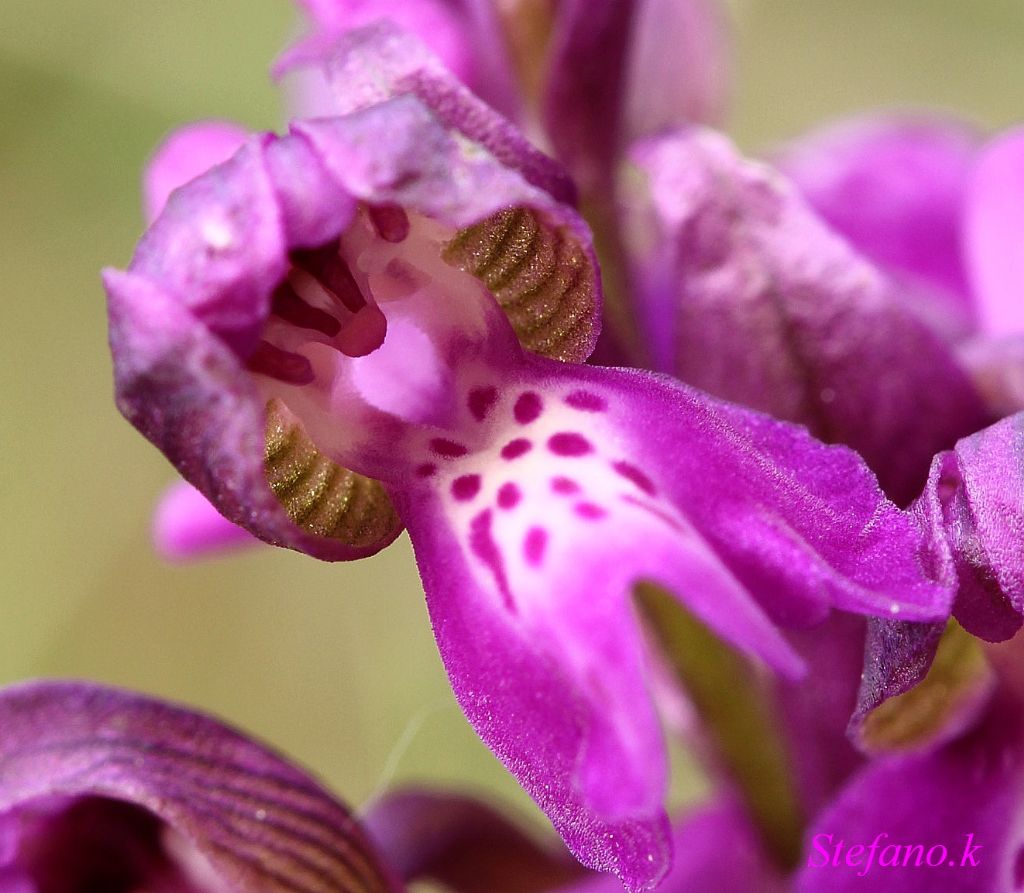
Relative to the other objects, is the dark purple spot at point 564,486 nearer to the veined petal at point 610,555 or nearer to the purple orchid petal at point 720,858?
the veined petal at point 610,555

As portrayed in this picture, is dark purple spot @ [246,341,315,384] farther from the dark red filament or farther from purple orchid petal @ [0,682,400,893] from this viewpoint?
purple orchid petal @ [0,682,400,893]

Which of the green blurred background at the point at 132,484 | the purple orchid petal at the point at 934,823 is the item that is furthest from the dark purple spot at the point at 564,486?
the green blurred background at the point at 132,484

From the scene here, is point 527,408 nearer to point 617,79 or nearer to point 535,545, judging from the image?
point 535,545

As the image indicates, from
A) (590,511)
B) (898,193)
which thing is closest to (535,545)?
(590,511)

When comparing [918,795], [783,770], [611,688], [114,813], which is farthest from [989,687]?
[114,813]

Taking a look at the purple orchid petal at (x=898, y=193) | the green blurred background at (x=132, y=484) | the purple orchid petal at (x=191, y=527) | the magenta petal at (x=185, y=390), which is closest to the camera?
the magenta petal at (x=185, y=390)

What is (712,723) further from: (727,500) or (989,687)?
(727,500)

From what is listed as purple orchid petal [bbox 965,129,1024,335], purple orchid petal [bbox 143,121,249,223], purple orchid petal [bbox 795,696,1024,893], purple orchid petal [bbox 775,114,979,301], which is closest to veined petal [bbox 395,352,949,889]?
purple orchid petal [bbox 795,696,1024,893]

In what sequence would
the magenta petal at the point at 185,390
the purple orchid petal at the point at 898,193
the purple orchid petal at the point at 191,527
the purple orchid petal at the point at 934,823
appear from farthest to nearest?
the purple orchid petal at the point at 898,193 → the purple orchid petal at the point at 191,527 → the purple orchid petal at the point at 934,823 → the magenta petal at the point at 185,390

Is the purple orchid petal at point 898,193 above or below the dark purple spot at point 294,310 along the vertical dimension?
below
